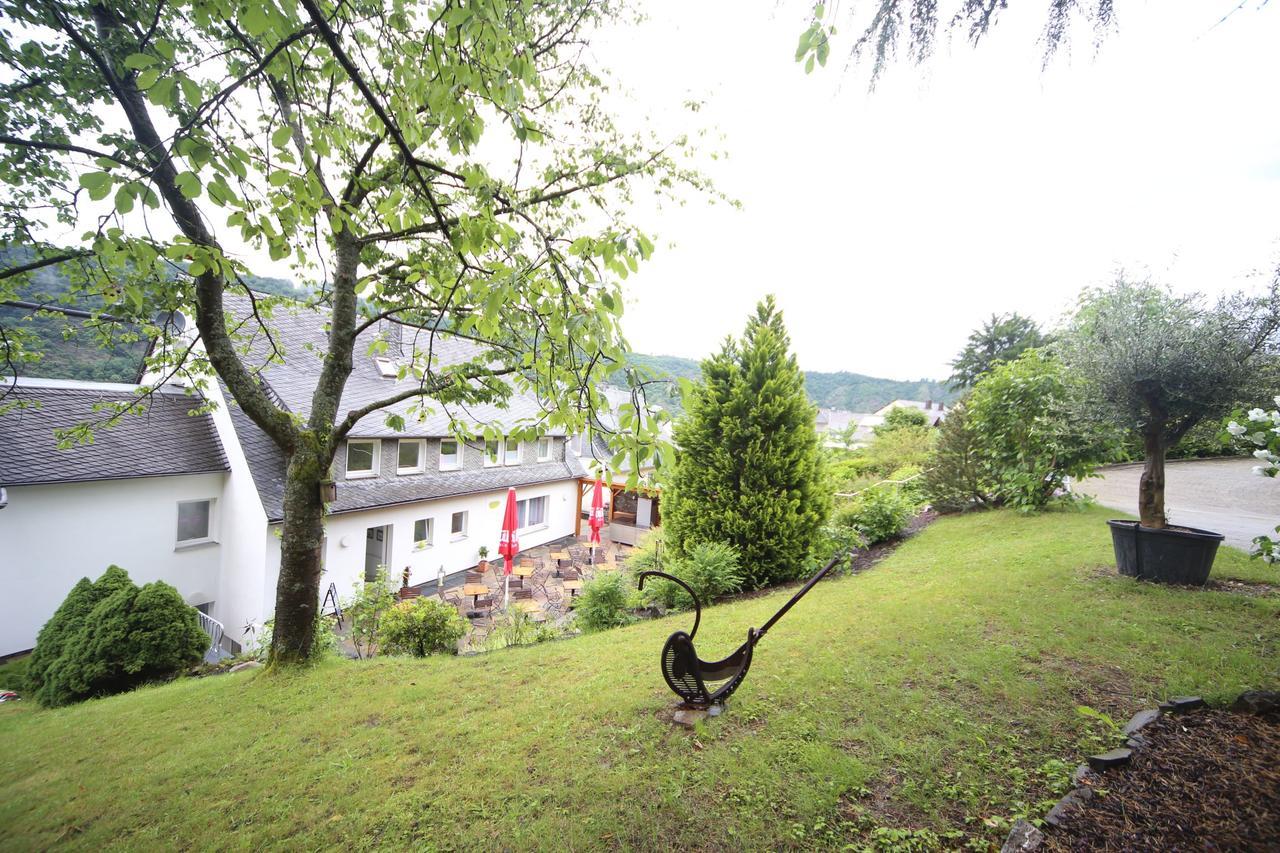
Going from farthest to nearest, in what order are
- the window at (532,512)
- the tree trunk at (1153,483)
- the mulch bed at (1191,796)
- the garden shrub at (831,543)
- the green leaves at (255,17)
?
the window at (532,512) → the garden shrub at (831,543) → the tree trunk at (1153,483) → the mulch bed at (1191,796) → the green leaves at (255,17)

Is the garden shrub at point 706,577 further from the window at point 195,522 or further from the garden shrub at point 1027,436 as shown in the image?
the window at point 195,522

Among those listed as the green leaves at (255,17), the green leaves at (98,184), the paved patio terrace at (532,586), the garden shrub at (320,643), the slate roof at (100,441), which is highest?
the green leaves at (255,17)

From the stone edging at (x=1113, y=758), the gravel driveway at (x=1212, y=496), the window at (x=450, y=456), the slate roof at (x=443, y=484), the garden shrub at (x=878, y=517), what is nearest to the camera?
the stone edging at (x=1113, y=758)

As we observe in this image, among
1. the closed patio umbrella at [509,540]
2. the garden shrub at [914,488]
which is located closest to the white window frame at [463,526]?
the closed patio umbrella at [509,540]

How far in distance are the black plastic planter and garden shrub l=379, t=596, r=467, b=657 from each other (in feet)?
27.3

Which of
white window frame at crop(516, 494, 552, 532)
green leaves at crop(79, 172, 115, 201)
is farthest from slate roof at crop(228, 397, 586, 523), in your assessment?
green leaves at crop(79, 172, 115, 201)

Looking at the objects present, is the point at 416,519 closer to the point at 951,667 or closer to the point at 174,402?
the point at 174,402

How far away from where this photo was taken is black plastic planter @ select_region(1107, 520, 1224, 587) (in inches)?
194

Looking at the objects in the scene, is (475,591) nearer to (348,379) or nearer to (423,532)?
(423,532)

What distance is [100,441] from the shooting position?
31.4ft

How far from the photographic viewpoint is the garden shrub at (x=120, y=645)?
19.7 feet

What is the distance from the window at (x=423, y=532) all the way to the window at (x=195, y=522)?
14.6ft

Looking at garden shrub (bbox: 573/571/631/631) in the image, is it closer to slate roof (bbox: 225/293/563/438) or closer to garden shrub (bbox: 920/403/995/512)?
slate roof (bbox: 225/293/563/438)

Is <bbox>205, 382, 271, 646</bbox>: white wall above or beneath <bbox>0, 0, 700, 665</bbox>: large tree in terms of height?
beneath
